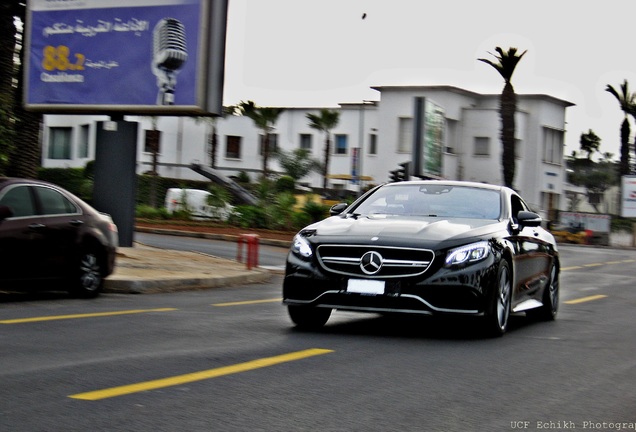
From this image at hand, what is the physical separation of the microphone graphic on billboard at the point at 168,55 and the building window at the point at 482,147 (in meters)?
45.2

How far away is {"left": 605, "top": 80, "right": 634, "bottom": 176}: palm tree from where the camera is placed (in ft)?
240

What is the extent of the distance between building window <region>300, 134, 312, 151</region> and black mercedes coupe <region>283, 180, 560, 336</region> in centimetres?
7079

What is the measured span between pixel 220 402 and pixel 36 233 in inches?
282

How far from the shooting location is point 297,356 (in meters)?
8.62

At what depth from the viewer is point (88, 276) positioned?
45.8 feet

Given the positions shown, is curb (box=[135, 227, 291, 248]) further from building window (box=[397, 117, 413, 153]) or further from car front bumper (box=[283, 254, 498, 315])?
building window (box=[397, 117, 413, 153])

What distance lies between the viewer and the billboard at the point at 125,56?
2206 centimetres

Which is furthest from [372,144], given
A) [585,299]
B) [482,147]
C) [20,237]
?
[20,237]

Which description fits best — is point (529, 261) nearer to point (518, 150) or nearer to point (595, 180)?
point (518, 150)

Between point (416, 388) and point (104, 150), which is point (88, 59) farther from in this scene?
point (416, 388)

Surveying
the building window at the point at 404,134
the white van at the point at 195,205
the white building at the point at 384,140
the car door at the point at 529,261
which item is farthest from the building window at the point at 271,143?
the car door at the point at 529,261

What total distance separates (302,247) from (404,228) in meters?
0.95

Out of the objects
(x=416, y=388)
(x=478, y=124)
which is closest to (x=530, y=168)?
(x=478, y=124)

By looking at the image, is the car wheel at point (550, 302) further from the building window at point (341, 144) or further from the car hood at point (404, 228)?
the building window at point (341, 144)
